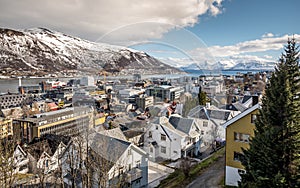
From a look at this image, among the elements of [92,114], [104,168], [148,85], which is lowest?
[104,168]

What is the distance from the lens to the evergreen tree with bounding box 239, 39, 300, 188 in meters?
3.00

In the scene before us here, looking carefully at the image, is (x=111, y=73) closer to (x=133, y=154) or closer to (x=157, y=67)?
(x=157, y=67)

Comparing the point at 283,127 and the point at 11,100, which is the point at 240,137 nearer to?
the point at 283,127

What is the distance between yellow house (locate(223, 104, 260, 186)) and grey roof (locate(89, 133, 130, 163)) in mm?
4371

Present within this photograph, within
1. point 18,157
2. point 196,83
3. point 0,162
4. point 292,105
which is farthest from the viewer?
point 18,157

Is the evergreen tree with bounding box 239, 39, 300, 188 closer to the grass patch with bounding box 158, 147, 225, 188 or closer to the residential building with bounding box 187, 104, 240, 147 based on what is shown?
the grass patch with bounding box 158, 147, 225, 188

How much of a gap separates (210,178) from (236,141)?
1.47 meters

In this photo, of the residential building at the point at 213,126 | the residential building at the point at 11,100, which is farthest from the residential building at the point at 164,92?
the residential building at the point at 11,100

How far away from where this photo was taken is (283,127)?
302cm

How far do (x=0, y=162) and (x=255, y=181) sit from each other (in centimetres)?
431

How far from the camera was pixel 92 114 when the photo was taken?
90.5 inches

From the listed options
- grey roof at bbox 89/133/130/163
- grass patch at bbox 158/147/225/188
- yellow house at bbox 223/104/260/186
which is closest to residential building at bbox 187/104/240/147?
grass patch at bbox 158/147/225/188

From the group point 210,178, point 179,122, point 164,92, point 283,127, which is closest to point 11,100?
point 210,178

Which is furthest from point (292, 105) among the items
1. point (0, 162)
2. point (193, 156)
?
point (193, 156)
